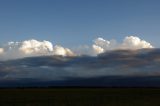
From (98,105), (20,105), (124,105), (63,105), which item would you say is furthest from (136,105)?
(20,105)

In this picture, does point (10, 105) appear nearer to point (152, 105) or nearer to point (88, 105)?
point (88, 105)

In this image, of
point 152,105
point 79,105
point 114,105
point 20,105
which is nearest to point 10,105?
point 20,105

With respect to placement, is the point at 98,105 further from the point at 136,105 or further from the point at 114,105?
the point at 136,105

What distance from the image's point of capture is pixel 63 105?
148ft

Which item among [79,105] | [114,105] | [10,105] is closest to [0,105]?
[10,105]

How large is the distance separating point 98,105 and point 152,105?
22.0 ft

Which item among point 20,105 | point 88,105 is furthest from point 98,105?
point 20,105

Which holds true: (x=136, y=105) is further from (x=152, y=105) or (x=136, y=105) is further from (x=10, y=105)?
(x=10, y=105)

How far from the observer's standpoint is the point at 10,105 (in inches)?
1849

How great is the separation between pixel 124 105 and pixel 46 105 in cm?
976

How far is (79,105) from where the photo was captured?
4516 cm

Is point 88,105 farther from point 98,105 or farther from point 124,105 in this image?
point 124,105

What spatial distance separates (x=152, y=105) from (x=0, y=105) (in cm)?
1905

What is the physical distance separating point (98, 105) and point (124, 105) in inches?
125
